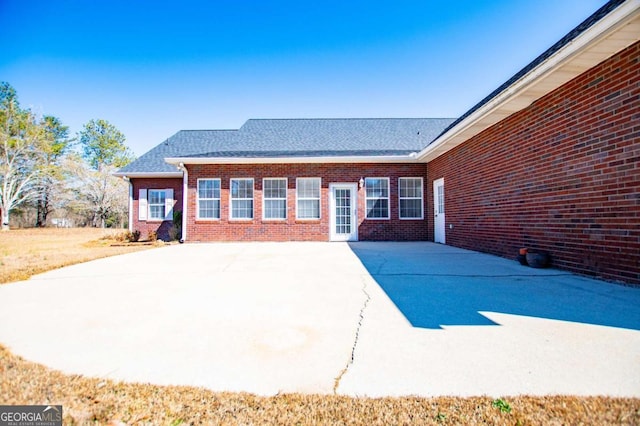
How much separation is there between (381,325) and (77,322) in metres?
3.16

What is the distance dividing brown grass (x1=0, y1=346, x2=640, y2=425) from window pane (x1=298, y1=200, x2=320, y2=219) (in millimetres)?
10294

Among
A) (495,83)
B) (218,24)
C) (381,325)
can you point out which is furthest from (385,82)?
(381,325)

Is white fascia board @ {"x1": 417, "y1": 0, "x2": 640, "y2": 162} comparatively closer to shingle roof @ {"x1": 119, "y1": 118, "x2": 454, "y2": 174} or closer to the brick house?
the brick house

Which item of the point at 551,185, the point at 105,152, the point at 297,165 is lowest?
the point at 551,185

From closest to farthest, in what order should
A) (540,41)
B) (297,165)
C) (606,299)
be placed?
(606,299), (540,41), (297,165)

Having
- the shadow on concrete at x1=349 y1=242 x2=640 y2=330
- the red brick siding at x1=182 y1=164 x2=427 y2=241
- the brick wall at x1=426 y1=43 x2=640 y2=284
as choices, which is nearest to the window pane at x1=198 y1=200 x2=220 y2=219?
the red brick siding at x1=182 y1=164 x2=427 y2=241

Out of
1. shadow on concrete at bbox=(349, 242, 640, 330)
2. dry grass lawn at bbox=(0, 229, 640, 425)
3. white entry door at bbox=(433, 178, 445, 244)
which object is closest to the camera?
dry grass lawn at bbox=(0, 229, 640, 425)

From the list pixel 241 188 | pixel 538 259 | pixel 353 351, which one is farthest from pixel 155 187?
pixel 538 259

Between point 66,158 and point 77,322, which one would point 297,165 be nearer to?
point 77,322

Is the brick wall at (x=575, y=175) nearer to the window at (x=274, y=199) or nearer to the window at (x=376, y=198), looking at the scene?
the window at (x=376, y=198)

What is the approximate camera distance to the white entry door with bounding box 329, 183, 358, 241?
11.9 m

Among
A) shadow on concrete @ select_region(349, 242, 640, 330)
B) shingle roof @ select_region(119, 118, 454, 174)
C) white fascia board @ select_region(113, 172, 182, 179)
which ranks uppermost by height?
shingle roof @ select_region(119, 118, 454, 174)

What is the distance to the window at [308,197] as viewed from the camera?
12.0m

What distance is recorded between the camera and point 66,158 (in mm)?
25219
